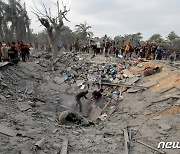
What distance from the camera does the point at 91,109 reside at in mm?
12305

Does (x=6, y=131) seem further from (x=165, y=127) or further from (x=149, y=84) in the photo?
(x=149, y=84)

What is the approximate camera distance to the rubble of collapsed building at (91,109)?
6.84 m

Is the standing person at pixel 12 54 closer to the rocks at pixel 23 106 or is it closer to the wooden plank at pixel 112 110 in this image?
the rocks at pixel 23 106

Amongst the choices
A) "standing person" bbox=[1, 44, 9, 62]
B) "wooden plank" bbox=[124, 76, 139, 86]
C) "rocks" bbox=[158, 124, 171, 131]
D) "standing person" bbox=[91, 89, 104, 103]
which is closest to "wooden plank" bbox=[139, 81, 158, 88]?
"wooden plank" bbox=[124, 76, 139, 86]

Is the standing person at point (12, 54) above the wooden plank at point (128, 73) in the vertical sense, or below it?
above

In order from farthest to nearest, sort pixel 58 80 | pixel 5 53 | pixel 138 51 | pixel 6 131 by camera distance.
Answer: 1. pixel 138 51
2. pixel 58 80
3. pixel 5 53
4. pixel 6 131

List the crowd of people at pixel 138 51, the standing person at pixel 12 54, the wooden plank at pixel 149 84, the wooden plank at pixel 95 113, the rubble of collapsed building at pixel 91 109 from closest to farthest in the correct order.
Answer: the rubble of collapsed building at pixel 91 109
the wooden plank at pixel 95 113
the wooden plank at pixel 149 84
the standing person at pixel 12 54
the crowd of people at pixel 138 51

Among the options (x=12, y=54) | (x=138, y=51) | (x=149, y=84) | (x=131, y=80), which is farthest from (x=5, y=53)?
(x=138, y=51)

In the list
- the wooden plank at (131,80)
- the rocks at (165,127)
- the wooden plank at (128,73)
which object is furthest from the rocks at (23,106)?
the wooden plank at (128,73)

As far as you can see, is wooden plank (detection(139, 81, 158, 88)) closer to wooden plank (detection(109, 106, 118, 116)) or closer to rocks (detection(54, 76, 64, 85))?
wooden plank (detection(109, 106, 118, 116))

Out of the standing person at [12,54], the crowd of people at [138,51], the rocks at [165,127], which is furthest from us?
the crowd of people at [138,51]

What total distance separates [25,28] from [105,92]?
29.0 m

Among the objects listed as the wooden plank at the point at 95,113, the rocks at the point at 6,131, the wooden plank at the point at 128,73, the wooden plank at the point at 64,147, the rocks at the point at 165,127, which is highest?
the wooden plank at the point at 128,73

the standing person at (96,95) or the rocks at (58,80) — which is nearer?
the standing person at (96,95)
